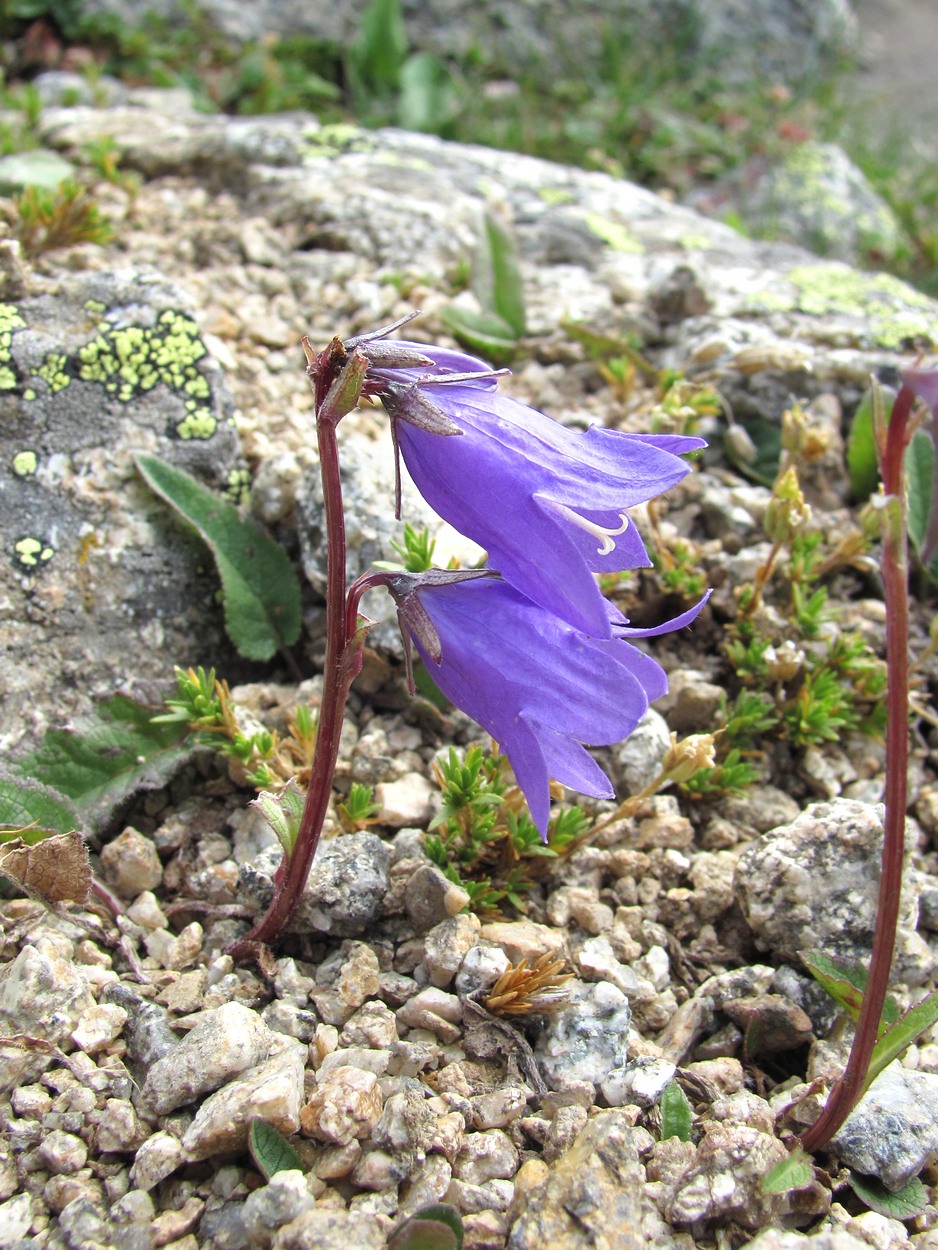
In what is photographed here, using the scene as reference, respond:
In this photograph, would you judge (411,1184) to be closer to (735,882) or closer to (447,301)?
(735,882)

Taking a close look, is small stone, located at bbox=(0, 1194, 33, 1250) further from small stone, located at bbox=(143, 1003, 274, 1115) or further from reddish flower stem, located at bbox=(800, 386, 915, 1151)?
reddish flower stem, located at bbox=(800, 386, 915, 1151)

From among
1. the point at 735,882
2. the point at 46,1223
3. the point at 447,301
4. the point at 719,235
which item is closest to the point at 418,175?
the point at 447,301

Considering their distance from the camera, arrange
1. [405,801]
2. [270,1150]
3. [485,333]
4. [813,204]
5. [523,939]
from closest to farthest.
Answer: [270,1150] < [523,939] < [405,801] < [485,333] < [813,204]

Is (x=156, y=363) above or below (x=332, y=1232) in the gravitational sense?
above

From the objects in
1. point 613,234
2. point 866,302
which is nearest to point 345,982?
point 866,302

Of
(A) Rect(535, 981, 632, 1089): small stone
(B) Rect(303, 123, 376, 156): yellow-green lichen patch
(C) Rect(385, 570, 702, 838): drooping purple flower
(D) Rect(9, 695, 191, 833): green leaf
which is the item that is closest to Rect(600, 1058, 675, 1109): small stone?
(A) Rect(535, 981, 632, 1089): small stone

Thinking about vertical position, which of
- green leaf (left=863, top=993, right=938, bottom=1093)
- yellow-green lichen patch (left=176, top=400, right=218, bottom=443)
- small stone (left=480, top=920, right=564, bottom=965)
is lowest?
small stone (left=480, top=920, right=564, bottom=965)

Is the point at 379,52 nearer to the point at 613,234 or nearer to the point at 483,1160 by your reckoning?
the point at 613,234
